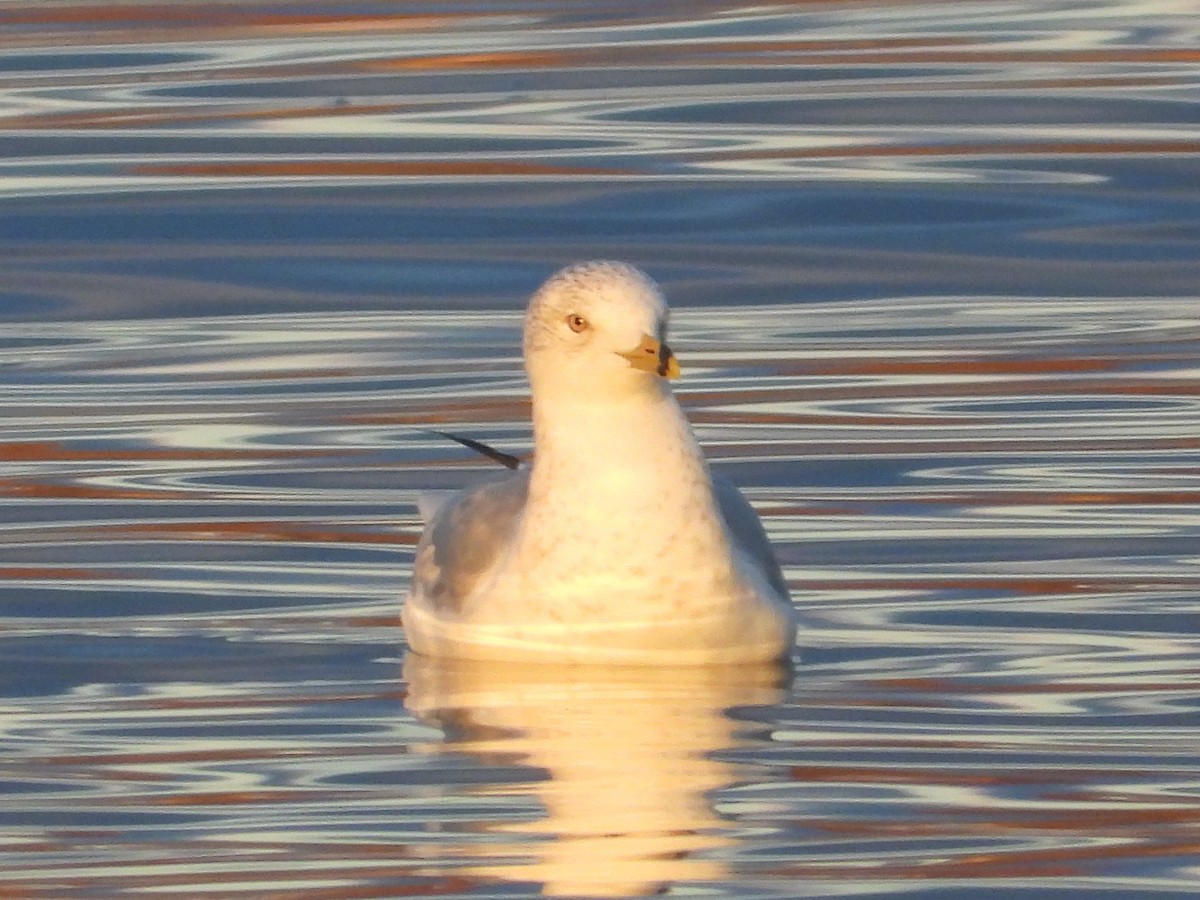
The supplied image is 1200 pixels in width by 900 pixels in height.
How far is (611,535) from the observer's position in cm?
732

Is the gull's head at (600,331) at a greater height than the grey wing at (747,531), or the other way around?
the gull's head at (600,331)

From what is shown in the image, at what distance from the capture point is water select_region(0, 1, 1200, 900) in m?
5.98

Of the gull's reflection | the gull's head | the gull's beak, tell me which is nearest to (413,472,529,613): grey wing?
the gull's reflection

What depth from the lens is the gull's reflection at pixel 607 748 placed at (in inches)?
222

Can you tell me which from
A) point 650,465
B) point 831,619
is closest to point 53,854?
point 650,465

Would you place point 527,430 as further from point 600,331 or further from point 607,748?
point 607,748

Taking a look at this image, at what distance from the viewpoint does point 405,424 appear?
33.1ft

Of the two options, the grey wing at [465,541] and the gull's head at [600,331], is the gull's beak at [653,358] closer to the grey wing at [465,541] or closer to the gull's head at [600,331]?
the gull's head at [600,331]

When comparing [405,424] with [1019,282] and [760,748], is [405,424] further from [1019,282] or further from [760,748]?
[760,748]

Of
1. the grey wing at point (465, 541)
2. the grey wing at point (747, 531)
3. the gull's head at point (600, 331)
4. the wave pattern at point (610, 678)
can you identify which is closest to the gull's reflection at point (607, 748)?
the wave pattern at point (610, 678)

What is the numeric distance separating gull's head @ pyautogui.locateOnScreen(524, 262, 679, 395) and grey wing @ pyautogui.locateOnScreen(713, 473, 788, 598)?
41cm

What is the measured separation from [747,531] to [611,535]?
0.49 meters

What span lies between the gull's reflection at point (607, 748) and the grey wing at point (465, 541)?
168 millimetres

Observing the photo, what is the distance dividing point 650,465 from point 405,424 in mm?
2841
